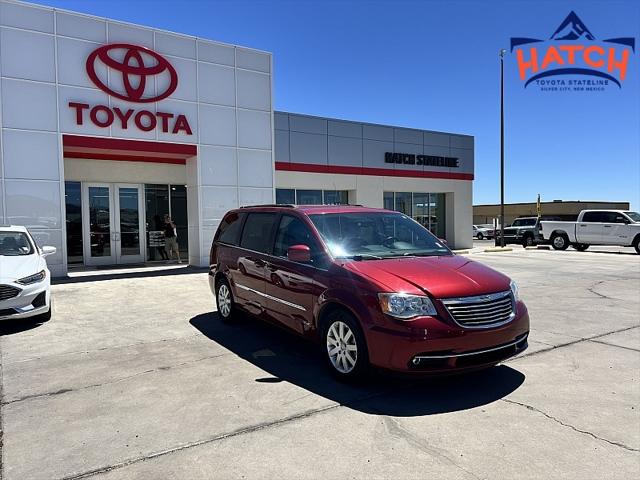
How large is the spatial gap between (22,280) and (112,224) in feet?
31.0

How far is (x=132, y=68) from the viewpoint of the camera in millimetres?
13430

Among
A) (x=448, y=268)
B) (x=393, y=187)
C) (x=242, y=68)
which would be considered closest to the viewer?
(x=448, y=268)

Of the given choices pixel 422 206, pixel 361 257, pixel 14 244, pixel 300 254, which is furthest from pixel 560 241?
pixel 14 244

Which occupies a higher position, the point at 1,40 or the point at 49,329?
the point at 1,40

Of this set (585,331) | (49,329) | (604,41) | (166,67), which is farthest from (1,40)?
(604,41)

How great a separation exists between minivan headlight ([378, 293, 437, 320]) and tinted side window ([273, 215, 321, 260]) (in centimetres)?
130

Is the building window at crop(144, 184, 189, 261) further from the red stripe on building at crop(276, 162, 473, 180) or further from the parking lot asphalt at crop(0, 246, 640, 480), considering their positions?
the parking lot asphalt at crop(0, 246, 640, 480)

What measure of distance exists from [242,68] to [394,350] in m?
13.3

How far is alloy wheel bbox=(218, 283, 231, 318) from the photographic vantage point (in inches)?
284

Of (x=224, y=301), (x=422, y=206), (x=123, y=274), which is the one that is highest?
(x=422, y=206)

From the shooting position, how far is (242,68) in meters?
15.2

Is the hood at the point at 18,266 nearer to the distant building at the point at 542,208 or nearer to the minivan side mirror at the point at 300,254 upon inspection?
the minivan side mirror at the point at 300,254

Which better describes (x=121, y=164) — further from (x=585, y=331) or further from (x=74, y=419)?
(x=585, y=331)

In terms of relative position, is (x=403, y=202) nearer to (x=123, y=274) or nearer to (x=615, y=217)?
(x=615, y=217)
